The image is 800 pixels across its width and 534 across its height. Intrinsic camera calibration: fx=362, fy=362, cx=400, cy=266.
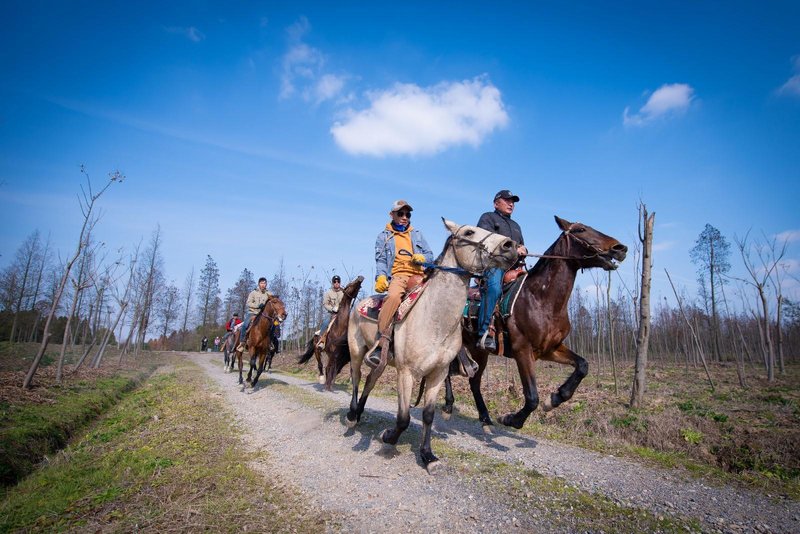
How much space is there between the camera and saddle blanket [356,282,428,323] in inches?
200

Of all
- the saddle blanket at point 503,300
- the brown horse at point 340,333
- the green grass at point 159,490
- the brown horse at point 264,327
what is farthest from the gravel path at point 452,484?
the brown horse at point 264,327

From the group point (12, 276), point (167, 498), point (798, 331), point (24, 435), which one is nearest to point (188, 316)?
point (12, 276)

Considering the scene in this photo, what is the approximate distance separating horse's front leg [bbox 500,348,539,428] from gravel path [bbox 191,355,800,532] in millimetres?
496

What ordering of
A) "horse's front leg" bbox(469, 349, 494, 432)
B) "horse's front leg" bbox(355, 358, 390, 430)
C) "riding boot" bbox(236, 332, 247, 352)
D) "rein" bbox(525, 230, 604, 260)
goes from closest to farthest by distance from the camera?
"horse's front leg" bbox(355, 358, 390, 430)
"rein" bbox(525, 230, 604, 260)
"horse's front leg" bbox(469, 349, 494, 432)
"riding boot" bbox(236, 332, 247, 352)

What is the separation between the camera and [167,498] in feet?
12.6

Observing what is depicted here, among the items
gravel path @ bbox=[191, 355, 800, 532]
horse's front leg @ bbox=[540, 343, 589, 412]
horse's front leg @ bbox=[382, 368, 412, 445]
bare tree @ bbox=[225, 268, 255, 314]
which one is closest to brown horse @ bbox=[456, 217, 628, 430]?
horse's front leg @ bbox=[540, 343, 589, 412]

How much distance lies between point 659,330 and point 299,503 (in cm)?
5186

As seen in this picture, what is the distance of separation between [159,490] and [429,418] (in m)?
3.23

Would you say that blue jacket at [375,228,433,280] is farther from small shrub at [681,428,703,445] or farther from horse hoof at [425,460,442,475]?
small shrub at [681,428,703,445]

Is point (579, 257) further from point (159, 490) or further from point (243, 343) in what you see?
point (243, 343)

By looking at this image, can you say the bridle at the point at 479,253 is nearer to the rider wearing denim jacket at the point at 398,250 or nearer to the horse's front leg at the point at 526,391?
the rider wearing denim jacket at the point at 398,250

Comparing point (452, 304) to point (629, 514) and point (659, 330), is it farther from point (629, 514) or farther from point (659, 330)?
point (659, 330)

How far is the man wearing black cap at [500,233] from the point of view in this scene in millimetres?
6141

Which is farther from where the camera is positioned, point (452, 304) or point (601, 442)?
point (601, 442)
